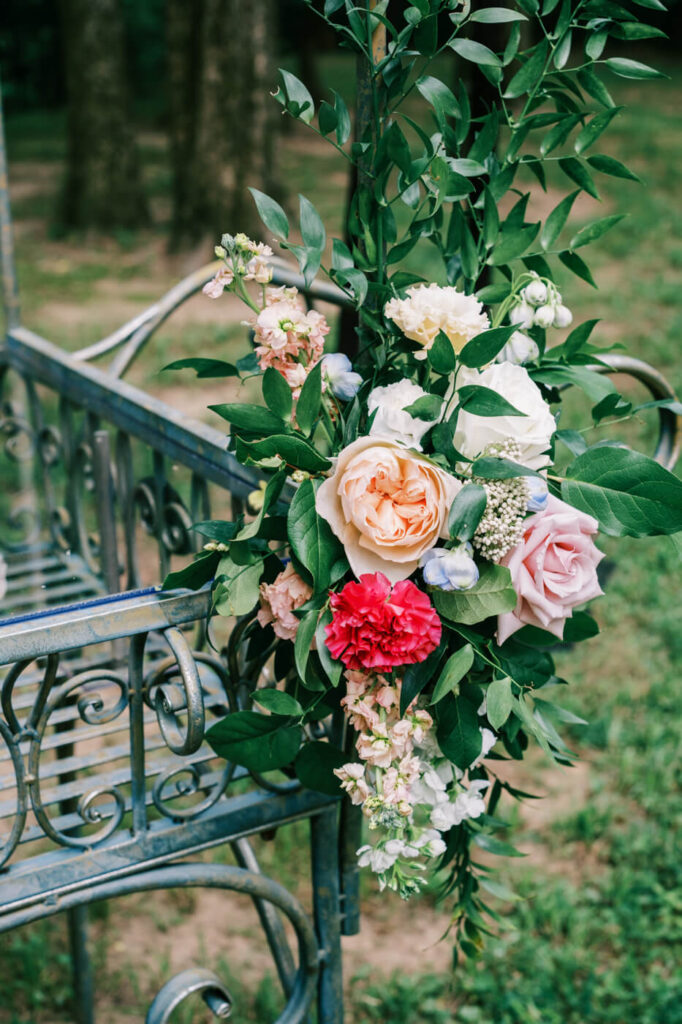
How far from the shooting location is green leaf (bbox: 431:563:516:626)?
110cm

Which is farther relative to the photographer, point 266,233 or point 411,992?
point 266,233

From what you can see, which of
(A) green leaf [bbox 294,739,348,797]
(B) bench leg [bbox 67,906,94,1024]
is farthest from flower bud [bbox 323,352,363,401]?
(B) bench leg [bbox 67,906,94,1024]

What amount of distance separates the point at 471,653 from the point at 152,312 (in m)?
1.22

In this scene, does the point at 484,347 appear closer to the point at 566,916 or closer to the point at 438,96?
the point at 438,96

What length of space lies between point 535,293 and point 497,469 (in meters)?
0.29

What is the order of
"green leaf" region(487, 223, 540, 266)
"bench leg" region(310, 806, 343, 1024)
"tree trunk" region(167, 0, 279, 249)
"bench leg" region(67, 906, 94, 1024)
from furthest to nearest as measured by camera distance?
1. "tree trunk" region(167, 0, 279, 249)
2. "bench leg" region(67, 906, 94, 1024)
3. "bench leg" region(310, 806, 343, 1024)
4. "green leaf" region(487, 223, 540, 266)

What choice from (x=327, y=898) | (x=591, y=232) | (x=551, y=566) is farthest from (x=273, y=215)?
(x=327, y=898)

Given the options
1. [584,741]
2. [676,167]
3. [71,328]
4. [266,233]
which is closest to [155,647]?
[584,741]

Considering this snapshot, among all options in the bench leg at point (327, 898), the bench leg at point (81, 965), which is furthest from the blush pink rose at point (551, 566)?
the bench leg at point (81, 965)

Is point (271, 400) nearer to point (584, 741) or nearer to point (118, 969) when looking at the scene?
point (118, 969)

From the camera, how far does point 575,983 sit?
7.09 feet

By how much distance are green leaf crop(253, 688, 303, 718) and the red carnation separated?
0.38 feet

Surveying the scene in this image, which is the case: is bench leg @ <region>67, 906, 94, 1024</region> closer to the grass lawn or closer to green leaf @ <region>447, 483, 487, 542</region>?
the grass lawn

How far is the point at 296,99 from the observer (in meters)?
1.16
